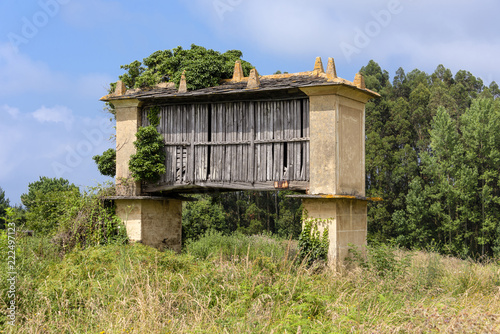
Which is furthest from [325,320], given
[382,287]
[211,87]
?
[211,87]

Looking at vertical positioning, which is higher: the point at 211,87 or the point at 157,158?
the point at 211,87

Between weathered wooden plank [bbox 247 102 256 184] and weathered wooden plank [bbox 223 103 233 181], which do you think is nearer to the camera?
weathered wooden plank [bbox 247 102 256 184]

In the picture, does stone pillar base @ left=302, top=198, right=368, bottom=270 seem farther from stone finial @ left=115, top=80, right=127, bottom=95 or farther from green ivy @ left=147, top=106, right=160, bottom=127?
stone finial @ left=115, top=80, right=127, bottom=95

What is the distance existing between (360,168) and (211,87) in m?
5.03

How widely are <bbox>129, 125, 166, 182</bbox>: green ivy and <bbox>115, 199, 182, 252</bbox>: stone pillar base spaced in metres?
0.91

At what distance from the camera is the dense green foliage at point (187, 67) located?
16.7 metres

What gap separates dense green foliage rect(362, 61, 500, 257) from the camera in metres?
40.3

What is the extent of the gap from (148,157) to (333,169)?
574cm

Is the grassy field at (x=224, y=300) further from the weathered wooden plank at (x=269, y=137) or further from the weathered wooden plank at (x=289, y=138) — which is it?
the weathered wooden plank at (x=269, y=137)

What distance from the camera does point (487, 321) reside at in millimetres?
7094

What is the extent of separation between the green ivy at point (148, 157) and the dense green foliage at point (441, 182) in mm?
26554

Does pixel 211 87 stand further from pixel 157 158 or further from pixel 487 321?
pixel 487 321

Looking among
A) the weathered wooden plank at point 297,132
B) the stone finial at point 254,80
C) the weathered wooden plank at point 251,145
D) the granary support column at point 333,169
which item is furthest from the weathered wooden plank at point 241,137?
the granary support column at point 333,169

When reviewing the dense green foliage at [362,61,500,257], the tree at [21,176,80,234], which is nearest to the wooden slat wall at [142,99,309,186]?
the tree at [21,176,80,234]
